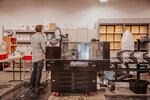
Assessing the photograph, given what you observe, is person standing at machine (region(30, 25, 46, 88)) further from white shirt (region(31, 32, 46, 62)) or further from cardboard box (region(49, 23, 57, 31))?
cardboard box (region(49, 23, 57, 31))

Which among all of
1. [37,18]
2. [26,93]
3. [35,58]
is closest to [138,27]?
[37,18]

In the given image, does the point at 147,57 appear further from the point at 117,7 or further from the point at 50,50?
the point at 117,7

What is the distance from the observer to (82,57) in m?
5.46

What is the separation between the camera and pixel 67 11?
34.8 feet

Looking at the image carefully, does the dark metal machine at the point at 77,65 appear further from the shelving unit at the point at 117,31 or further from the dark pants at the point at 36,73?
the shelving unit at the point at 117,31

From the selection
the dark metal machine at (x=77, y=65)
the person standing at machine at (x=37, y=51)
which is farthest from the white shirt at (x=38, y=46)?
the dark metal machine at (x=77, y=65)

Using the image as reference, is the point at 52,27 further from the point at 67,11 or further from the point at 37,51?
the point at 37,51

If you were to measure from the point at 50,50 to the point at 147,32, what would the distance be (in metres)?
5.49

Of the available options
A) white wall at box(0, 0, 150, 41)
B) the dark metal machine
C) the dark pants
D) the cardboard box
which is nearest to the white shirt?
the dark pants

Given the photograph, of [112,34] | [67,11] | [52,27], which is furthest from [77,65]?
[67,11]

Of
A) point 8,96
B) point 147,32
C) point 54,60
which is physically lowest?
point 8,96

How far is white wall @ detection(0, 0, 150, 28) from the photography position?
34.4 feet

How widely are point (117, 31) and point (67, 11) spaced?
242 cm

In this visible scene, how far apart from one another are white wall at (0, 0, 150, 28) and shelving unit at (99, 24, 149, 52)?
926 mm
